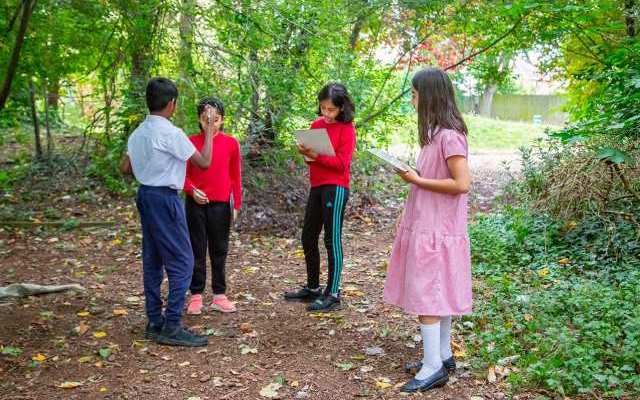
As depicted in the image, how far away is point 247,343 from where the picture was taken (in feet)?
14.2

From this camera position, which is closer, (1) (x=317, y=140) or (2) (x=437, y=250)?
(2) (x=437, y=250)

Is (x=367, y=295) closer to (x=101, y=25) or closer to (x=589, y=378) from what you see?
(x=589, y=378)

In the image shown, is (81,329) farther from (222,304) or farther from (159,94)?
(159,94)

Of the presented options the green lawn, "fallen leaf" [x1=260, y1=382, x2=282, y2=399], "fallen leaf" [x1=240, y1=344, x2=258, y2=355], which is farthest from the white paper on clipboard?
the green lawn

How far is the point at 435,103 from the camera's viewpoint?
3.39m

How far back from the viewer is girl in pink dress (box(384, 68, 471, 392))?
3.35m

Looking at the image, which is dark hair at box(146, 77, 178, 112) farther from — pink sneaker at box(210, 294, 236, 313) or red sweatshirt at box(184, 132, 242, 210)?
pink sneaker at box(210, 294, 236, 313)

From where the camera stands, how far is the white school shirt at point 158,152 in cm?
393

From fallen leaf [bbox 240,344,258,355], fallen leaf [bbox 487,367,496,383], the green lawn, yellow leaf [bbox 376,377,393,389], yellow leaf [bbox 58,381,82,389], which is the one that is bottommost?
yellow leaf [bbox 58,381,82,389]

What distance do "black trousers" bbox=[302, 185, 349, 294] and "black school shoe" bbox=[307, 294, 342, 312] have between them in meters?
0.05

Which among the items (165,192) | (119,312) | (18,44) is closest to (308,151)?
(165,192)

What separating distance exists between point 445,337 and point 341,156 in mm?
1618

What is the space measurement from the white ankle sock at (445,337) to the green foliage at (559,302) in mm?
276

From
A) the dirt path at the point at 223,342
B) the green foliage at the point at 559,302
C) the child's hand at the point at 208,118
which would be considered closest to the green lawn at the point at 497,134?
the green foliage at the point at 559,302
